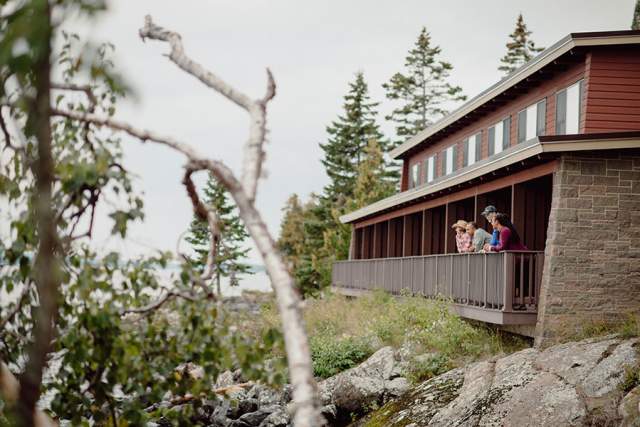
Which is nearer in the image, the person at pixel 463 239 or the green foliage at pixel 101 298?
the green foliage at pixel 101 298

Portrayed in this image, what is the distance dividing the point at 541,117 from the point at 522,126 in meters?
1.40

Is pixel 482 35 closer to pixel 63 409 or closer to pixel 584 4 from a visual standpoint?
pixel 584 4

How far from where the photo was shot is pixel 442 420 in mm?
12836

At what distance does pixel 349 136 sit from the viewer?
56031mm

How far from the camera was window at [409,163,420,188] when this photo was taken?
3359cm

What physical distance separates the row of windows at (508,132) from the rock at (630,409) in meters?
9.92

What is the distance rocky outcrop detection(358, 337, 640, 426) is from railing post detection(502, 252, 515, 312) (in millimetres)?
1051

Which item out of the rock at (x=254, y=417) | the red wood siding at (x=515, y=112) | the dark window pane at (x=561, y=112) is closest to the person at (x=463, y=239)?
the dark window pane at (x=561, y=112)

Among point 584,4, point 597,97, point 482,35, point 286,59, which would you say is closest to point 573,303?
point 597,97

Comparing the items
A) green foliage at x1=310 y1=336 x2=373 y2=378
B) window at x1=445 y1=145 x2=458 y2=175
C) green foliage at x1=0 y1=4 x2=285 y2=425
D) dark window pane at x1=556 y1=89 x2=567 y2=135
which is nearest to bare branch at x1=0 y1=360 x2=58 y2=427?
green foliage at x1=0 y1=4 x2=285 y2=425

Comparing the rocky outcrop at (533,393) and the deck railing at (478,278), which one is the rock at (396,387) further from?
the deck railing at (478,278)

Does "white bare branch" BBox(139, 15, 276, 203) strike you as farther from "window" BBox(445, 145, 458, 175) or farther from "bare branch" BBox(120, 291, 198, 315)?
"window" BBox(445, 145, 458, 175)

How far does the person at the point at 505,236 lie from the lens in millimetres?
15320

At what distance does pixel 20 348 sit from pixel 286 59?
349 centimetres
